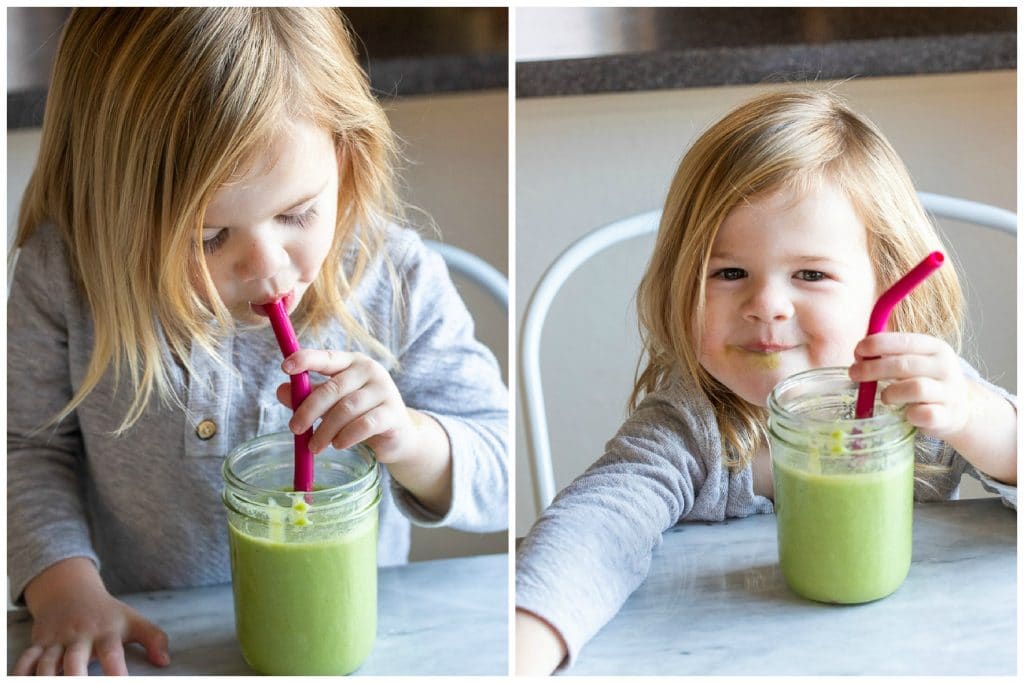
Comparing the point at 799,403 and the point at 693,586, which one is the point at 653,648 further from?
the point at 799,403

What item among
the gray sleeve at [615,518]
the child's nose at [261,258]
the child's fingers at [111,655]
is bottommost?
the child's fingers at [111,655]

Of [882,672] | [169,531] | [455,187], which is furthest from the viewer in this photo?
[455,187]

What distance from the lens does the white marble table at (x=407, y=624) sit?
60 cm

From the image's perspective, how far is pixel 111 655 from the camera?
0.60 meters

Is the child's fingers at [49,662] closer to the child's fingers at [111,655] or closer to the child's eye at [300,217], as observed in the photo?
the child's fingers at [111,655]

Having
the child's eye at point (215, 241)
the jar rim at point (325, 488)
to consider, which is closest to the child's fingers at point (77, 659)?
the jar rim at point (325, 488)

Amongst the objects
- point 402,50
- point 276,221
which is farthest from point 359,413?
point 402,50

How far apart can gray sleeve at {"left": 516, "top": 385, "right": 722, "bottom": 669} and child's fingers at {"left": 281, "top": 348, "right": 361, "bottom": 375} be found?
144 mm

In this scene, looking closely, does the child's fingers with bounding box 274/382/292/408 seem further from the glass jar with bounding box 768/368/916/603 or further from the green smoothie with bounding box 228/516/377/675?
the glass jar with bounding box 768/368/916/603

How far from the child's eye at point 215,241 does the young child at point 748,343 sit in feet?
0.79

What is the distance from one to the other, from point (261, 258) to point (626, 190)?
27 cm

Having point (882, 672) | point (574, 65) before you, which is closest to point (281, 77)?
point (574, 65)

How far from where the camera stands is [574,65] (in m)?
0.70

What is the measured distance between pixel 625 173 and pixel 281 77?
0.25 meters
